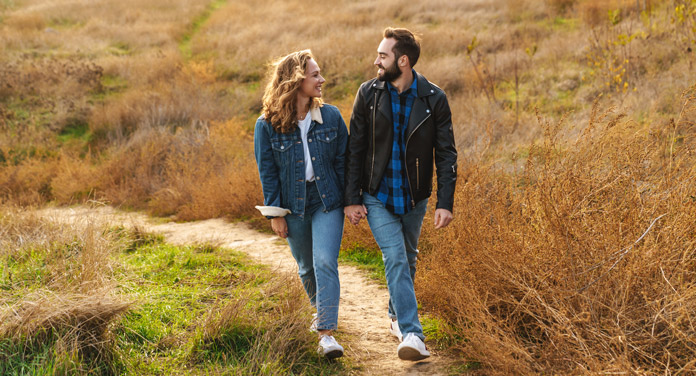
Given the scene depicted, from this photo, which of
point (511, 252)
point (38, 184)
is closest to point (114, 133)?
point (38, 184)

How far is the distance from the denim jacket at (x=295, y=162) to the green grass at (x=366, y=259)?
239 centimetres

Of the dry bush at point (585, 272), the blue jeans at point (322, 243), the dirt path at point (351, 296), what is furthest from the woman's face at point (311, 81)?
the dirt path at point (351, 296)

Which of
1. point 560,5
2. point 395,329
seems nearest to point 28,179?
point 395,329

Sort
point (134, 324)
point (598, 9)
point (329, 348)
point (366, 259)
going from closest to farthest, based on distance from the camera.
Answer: point (329, 348)
point (134, 324)
point (366, 259)
point (598, 9)

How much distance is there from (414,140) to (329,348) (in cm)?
139

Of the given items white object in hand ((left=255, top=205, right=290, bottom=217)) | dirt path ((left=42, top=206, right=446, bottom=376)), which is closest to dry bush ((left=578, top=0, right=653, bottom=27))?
dirt path ((left=42, top=206, right=446, bottom=376))

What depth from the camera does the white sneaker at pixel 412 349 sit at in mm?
3543

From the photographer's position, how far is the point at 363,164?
371 cm

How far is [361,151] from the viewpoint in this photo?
370 cm

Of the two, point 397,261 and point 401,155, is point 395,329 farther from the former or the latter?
point 401,155

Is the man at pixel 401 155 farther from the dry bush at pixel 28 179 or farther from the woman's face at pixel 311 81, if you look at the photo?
the dry bush at pixel 28 179

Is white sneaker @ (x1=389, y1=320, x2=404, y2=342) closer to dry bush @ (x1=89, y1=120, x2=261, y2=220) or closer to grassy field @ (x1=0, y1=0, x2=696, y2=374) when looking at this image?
grassy field @ (x1=0, y1=0, x2=696, y2=374)

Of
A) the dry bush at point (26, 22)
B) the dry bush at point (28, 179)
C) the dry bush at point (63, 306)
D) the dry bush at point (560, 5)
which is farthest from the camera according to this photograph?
the dry bush at point (26, 22)

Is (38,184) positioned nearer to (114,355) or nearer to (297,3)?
(114,355)
